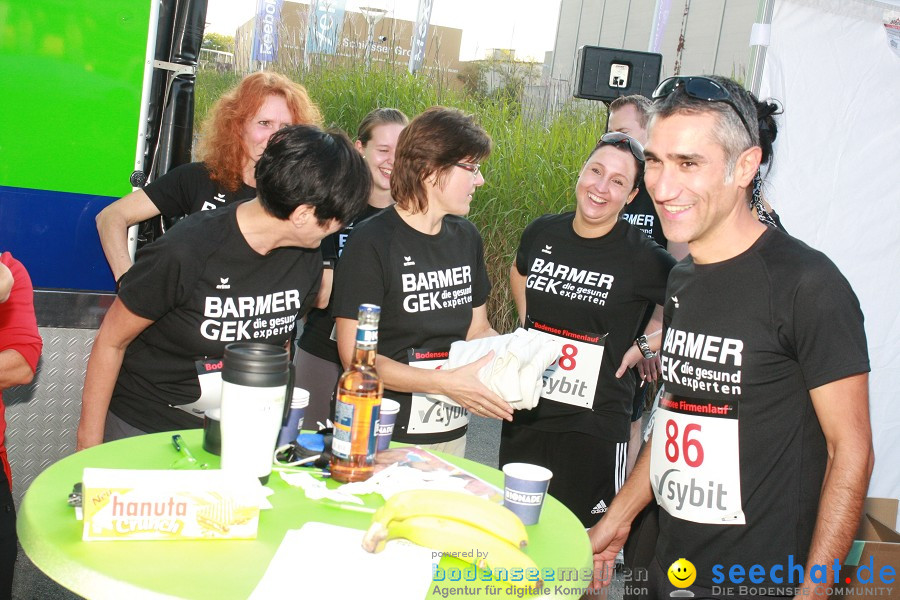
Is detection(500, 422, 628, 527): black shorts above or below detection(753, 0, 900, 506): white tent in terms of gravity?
below

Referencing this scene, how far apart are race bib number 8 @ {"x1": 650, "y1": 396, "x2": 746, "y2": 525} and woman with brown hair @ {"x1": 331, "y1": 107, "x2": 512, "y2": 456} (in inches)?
27.7

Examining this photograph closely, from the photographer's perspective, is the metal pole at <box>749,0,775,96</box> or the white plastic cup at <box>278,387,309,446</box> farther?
the metal pole at <box>749,0,775,96</box>

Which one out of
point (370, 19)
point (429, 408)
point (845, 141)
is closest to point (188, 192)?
point (429, 408)

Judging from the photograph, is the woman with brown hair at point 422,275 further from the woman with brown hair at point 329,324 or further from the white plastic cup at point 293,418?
the white plastic cup at point 293,418

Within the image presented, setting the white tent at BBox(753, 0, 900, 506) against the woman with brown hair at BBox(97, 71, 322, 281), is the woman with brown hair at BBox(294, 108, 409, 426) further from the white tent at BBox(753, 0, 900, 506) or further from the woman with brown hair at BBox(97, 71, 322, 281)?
the white tent at BBox(753, 0, 900, 506)

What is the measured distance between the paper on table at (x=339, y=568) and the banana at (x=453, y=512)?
0.15 ft

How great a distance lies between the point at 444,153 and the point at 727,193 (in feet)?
3.89

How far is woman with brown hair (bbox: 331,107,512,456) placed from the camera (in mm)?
2617

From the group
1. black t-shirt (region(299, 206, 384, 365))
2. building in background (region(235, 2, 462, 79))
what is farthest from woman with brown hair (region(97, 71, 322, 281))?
building in background (region(235, 2, 462, 79))

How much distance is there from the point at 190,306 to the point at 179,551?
3.25 feet

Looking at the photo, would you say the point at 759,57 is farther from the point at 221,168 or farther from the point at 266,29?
the point at 266,29

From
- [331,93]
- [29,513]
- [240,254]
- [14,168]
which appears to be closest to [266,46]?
[331,93]

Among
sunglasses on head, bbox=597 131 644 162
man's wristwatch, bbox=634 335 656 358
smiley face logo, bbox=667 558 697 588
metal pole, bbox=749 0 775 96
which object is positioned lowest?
smiley face logo, bbox=667 558 697 588

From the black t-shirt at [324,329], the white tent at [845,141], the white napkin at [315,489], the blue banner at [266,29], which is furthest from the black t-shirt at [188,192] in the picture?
the blue banner at [266,29]
